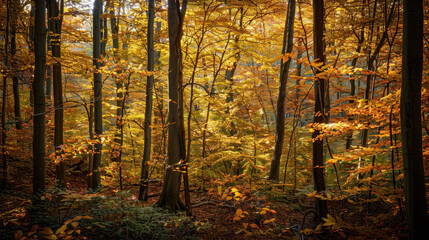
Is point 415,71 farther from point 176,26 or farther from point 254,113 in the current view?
point 254,113

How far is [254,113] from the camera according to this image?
31.3 ft

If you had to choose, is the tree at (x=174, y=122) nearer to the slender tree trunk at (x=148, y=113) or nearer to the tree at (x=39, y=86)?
the slender tree trunk at (x=148, y=113)

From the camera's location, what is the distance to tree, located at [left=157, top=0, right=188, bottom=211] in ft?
16.4

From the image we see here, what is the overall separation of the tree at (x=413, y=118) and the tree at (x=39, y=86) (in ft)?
15.4

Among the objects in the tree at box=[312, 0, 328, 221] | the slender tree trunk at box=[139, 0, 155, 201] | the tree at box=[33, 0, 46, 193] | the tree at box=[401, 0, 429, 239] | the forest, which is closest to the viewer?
the tree at box=[401, 0, 429, 239]

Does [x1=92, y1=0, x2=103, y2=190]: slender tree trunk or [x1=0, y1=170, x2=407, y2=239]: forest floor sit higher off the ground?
[x1=92, y1=0, x2=103, y2=190]: slender tree trunk

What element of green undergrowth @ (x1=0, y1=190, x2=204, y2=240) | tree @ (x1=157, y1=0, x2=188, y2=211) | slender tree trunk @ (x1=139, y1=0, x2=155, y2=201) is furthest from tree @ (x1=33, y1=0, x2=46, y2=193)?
slender tree trunk @ (x1=139, y1=0, x2=155, y2=201)

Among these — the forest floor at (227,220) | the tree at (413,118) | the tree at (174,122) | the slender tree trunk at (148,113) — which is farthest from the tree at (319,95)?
the slender tree trunk at (148,113)

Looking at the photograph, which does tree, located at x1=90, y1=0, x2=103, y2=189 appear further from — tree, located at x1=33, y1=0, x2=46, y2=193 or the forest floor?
tree, located at x1=33, y1=0, x2=46, y2=193

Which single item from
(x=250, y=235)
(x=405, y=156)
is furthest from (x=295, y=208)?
(x=405, y=156)

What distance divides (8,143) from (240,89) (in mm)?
7579

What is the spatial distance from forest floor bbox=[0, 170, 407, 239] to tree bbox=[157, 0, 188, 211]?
0.53 meters

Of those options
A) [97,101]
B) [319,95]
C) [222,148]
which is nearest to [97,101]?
[97,101]

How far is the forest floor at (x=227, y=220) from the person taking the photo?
8.03 ft
